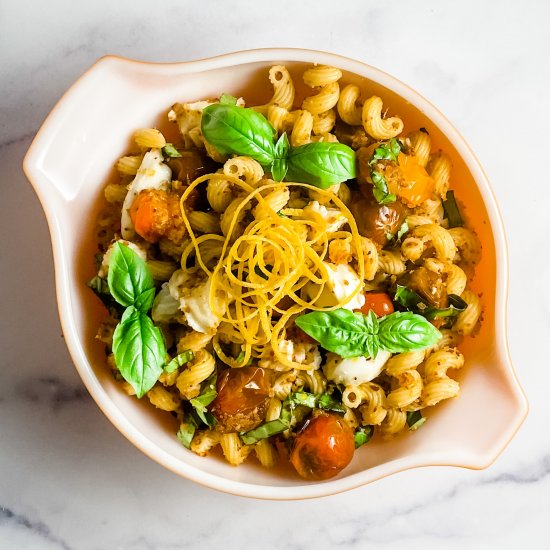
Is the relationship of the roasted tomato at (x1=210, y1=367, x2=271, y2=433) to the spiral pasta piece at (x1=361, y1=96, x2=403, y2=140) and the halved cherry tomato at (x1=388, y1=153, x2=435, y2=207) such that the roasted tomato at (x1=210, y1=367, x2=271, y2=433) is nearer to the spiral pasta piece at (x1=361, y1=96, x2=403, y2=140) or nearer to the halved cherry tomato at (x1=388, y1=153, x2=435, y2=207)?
the halved cherry tomato at (x1=388, y1=153, x2=435, y2=207)

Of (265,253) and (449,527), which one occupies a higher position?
(265,253)

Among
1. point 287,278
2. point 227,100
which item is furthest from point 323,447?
point 227,100

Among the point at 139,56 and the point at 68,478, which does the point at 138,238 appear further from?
the point at 68,478

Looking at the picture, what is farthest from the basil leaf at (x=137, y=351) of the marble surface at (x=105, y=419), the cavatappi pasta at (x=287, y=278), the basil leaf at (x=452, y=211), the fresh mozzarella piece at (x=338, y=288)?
the basil leaf at (x=452, y=211)

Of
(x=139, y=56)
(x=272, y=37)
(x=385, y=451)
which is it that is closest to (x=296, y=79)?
(x=272, y=37)

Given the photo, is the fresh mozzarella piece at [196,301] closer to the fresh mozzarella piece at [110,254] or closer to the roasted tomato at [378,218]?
the fresh mozzarella piece at [110,254]

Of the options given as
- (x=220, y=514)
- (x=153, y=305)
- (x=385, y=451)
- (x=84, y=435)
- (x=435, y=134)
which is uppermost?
(x=435, y=134)

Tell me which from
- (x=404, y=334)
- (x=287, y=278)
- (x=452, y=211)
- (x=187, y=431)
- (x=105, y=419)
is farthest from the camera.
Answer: (x=105, y=419)

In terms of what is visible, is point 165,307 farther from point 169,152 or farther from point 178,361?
point 169,152
